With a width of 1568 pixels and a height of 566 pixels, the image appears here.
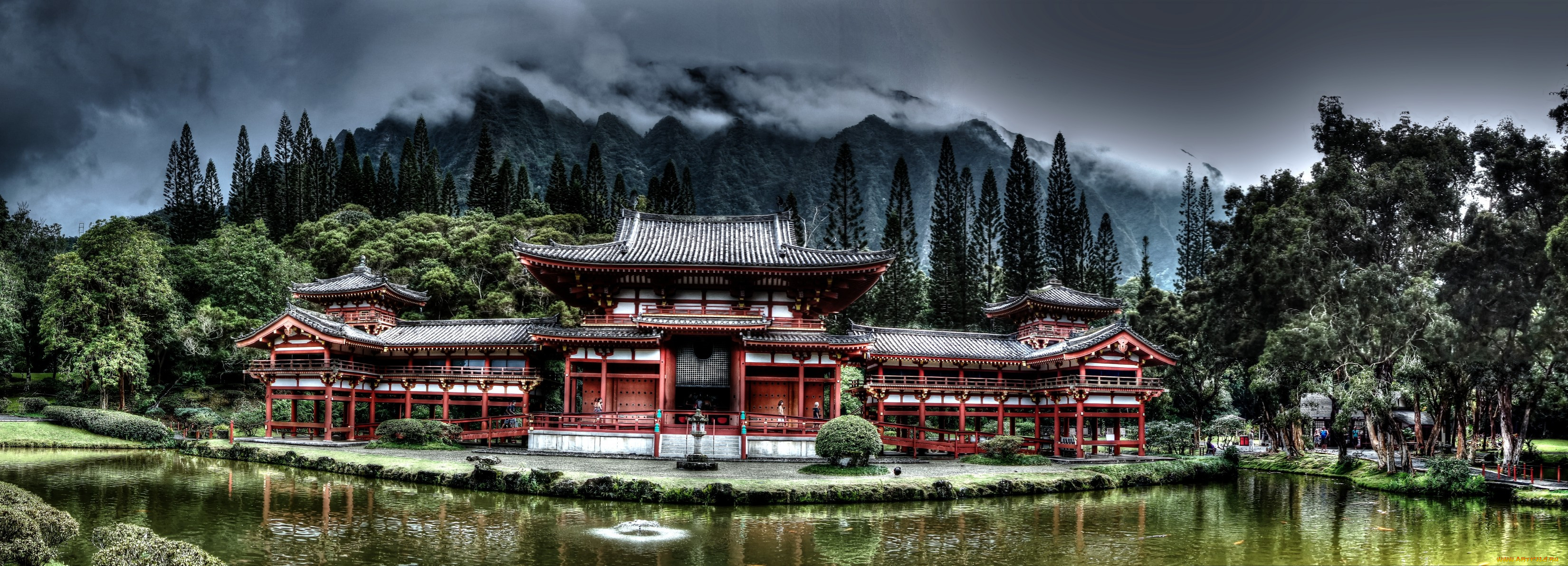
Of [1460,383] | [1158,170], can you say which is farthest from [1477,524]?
[1158,170]

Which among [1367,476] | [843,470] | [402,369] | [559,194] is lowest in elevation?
[1367,476]

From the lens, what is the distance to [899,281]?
52.4m

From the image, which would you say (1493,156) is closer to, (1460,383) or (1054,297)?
(1460,383)

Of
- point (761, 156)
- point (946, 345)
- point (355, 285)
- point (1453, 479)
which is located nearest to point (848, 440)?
point (946, 345)

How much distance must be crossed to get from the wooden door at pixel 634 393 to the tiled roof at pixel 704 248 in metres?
4.07

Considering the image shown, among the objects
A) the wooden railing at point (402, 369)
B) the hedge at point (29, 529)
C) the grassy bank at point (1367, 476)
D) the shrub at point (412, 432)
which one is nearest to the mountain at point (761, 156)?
the grassy bank at point (1367, 476)

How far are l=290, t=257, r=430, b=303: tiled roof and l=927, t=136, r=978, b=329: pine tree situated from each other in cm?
3042

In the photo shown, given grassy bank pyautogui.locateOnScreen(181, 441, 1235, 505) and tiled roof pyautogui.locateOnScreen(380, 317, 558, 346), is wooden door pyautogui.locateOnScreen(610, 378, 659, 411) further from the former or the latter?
grassy bank pyautogui.locateOnScreen(181, 441, 1235, 505)

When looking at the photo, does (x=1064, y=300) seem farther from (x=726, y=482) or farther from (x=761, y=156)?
(x=761, y=156)

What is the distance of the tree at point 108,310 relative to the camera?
33.6 metres

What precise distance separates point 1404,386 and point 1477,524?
7.79 meters

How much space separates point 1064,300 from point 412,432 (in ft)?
73.4

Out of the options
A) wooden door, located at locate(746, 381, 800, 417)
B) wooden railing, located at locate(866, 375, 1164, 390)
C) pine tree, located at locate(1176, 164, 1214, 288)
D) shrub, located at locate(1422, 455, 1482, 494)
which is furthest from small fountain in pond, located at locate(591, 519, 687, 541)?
pine tree, located at locate(1176, 164, 1214, 288)

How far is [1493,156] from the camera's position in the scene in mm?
26672
